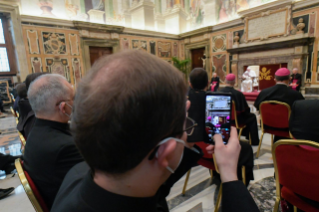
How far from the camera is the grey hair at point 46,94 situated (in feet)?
4.19

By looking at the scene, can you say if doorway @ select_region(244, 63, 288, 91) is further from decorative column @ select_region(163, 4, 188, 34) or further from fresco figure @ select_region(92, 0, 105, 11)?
fresco figure @ select_region(92, 0, 105, 11)

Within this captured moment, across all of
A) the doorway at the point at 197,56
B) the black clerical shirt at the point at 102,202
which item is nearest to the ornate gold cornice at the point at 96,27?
the doorway at the point at 197,56

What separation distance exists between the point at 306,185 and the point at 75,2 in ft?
32.9

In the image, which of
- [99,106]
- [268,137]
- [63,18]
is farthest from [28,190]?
[63,18]

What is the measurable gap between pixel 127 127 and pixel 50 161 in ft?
2.85

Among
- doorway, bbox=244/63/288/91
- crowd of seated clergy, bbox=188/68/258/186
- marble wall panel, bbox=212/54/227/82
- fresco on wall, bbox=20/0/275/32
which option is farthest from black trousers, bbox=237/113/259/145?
fresco on wall, bbox=20/0/275/32

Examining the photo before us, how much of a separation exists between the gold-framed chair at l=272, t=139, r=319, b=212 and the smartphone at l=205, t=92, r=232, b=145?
52 centimetres

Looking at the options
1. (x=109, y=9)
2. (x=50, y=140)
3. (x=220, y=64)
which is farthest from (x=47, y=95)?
(x=220, y=64)

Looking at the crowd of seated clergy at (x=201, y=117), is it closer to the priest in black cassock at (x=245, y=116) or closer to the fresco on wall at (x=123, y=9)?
the priest in black cassock at (x=245, y=116)

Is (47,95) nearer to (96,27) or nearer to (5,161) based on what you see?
(5,161)

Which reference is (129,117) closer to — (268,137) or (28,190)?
(28,190)

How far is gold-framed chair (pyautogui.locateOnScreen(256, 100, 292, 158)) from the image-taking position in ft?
7.74

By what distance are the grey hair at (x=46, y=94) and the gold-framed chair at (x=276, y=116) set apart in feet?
8.40

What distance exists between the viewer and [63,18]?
7.84 metres
